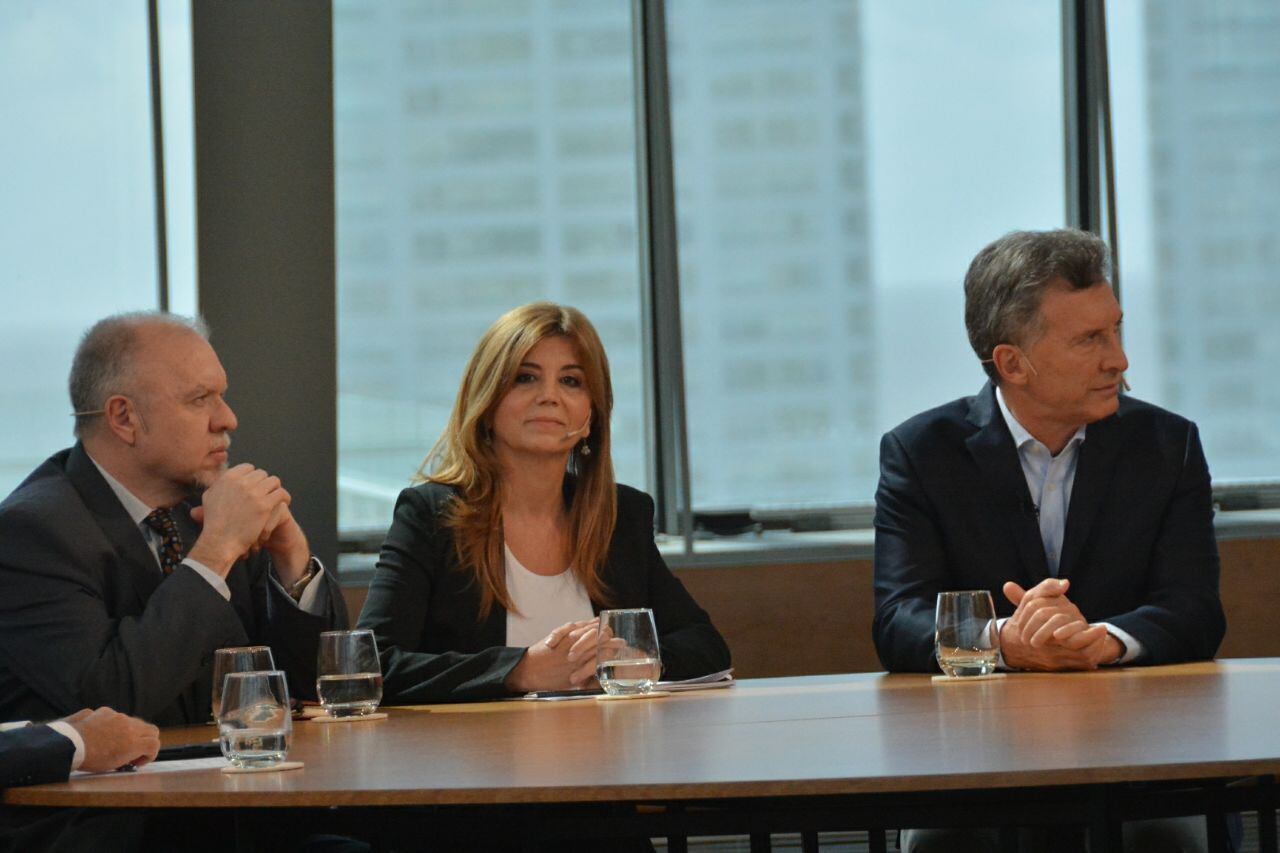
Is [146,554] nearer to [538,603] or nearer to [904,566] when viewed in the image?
[538,603]

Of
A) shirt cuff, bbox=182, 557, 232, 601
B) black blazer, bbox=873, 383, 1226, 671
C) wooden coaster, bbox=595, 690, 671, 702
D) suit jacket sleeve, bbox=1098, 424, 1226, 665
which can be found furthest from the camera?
black blazer, bbox=873, 383, 1226, 671

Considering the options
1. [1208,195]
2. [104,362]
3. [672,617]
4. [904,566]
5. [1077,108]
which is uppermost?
[1077,108]

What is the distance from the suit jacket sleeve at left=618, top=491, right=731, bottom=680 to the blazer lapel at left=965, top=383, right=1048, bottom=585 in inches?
25.8

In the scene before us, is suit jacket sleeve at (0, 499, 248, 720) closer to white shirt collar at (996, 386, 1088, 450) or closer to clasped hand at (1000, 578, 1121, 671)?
clasped hand at (1000, 578, 1121, 671)

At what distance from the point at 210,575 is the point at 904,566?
1.41 meters

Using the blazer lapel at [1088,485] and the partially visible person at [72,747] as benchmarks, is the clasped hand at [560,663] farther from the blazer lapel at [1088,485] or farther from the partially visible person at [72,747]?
the blazer lapel at [1088,485]

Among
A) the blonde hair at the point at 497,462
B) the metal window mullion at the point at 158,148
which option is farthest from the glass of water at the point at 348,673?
the metal window mullion at the point at 158,148

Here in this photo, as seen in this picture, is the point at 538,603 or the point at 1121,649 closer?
the point at 1121,649

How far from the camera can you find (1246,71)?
17.4 ft

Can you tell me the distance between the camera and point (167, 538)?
2.91m

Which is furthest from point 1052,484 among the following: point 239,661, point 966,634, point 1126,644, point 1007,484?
point 239,661

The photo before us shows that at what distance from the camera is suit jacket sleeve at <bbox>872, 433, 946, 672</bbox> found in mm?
3080

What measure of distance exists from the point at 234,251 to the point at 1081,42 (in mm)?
2951

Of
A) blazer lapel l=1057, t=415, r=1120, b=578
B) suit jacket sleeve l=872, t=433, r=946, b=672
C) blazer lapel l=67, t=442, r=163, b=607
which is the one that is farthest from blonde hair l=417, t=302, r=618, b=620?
blazer lapel l=1057, t=415, r=1120, b=578
